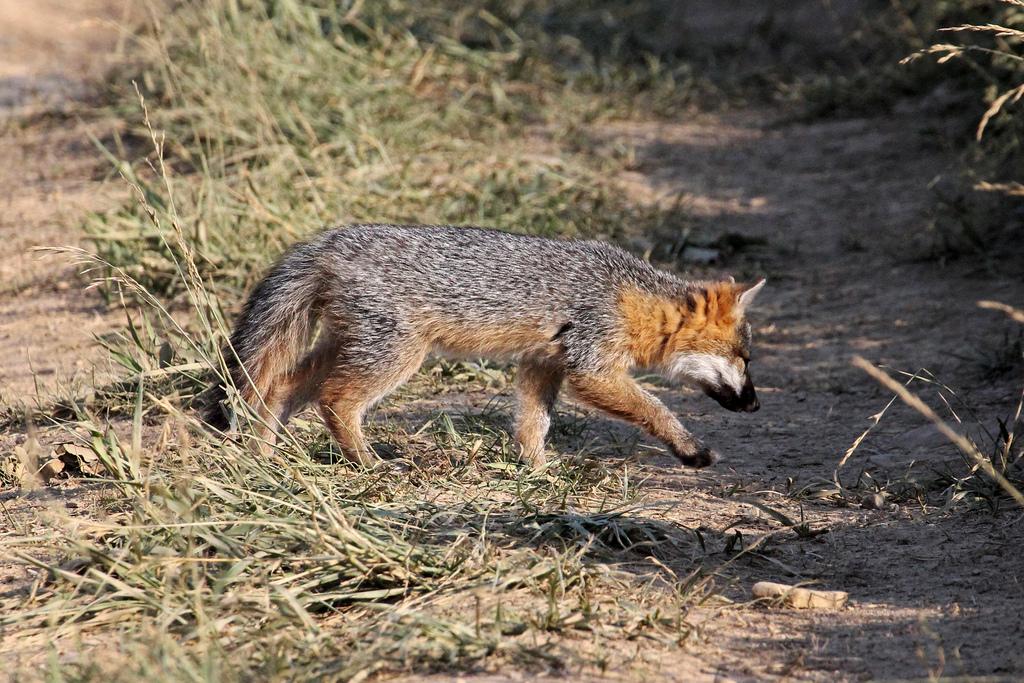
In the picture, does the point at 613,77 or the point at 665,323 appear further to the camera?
the point at 613,77

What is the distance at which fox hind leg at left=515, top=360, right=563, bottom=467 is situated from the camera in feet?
17.9

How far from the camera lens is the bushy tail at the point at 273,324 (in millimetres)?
5375

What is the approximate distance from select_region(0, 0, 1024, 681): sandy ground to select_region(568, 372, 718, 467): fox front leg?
11 centimetres

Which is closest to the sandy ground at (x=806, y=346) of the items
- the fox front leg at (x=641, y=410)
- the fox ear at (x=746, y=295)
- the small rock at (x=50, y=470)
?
the fox front leg at (x=641, y=410)

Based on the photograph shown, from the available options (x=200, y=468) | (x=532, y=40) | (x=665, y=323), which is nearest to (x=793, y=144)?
(x=532, y=40)

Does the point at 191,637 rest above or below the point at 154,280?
above

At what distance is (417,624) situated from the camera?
11.7 ft

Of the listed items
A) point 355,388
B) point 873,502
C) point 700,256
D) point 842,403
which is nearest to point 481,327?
point 355,388

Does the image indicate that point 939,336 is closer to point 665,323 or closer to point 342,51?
point 665,323

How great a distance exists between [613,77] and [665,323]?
6399 millimetres

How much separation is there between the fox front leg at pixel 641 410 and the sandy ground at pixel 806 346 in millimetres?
113

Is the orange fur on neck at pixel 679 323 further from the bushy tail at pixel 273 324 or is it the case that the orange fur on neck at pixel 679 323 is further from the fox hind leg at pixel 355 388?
the bushy tail at pixel 273 324

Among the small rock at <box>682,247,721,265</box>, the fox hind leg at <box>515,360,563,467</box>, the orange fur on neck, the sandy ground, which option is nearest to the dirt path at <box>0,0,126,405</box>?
the sandy ground

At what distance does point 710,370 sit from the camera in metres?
5.86
